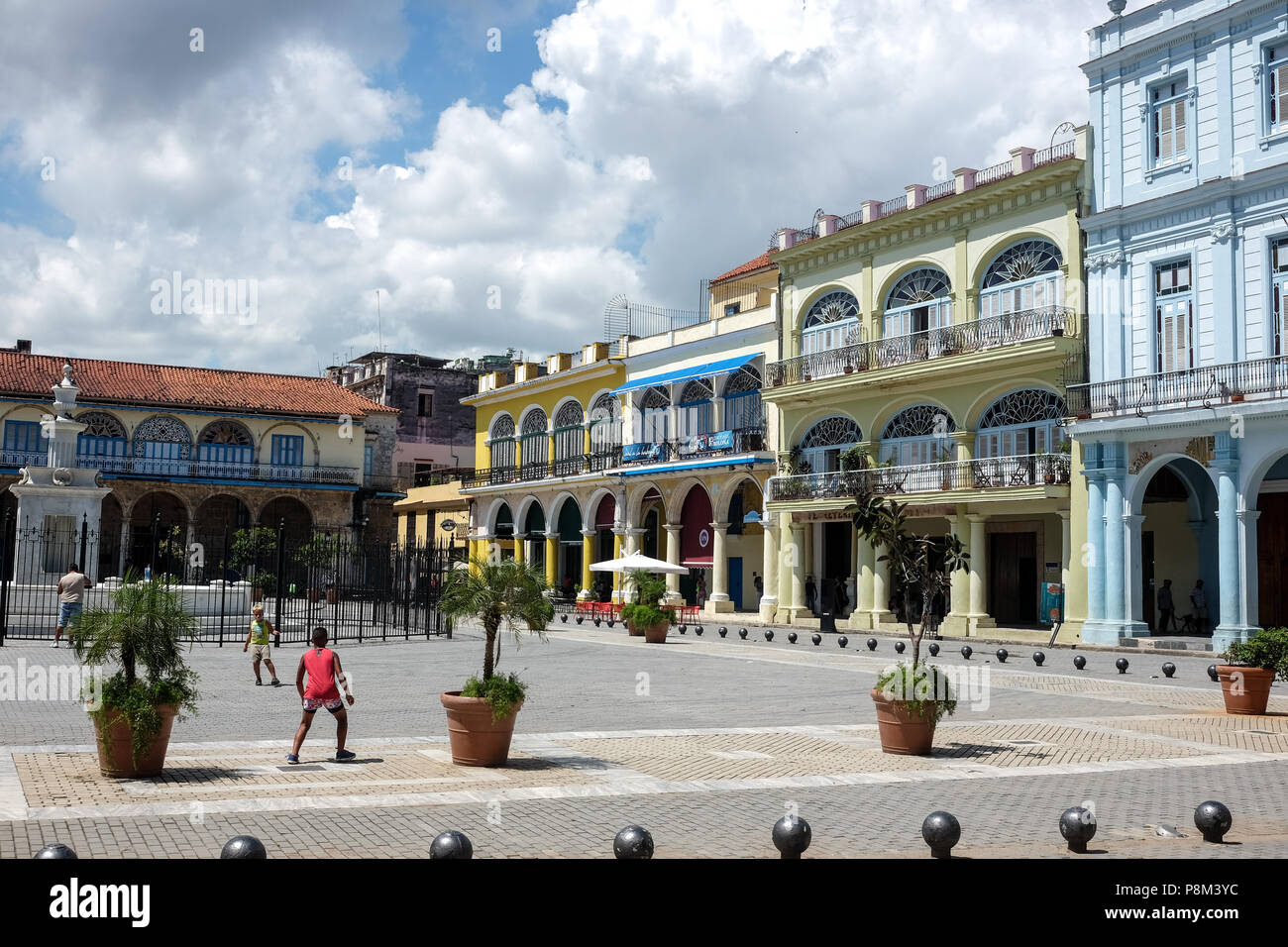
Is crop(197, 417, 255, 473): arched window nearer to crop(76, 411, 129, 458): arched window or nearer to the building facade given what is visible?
crop(76, 411, 129, 458): arched window

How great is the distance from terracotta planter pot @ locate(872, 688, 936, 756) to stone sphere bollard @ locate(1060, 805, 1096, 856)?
4.10 m

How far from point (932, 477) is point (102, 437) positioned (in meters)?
37.9

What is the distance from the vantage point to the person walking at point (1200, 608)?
29.3 metres

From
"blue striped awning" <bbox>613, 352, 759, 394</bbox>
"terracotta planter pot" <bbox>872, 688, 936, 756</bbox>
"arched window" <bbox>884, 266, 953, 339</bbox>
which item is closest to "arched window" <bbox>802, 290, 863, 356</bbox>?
"arched window" <bbox>884, 266, 953, 339</bbox>

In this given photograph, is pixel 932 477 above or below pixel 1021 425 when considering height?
below

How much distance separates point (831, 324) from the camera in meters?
38.0

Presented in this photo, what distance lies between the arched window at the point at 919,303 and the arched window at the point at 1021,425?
9.86ft

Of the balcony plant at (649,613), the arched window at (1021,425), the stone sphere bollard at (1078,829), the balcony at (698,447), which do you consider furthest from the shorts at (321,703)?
the balcony at (698,447)

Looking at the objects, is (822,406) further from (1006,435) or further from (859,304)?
(1006,435)

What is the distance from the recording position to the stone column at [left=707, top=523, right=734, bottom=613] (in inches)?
1644

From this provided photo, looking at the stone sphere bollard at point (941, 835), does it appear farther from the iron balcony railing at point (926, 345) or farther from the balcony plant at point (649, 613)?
the iron balcony railing at point (926, 345)

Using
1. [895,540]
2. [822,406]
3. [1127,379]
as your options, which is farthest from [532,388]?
[895,540]

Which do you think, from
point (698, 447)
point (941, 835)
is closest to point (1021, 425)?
point (698, 447)

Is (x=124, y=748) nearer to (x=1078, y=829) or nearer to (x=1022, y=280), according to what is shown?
(x=1078, y=829)
